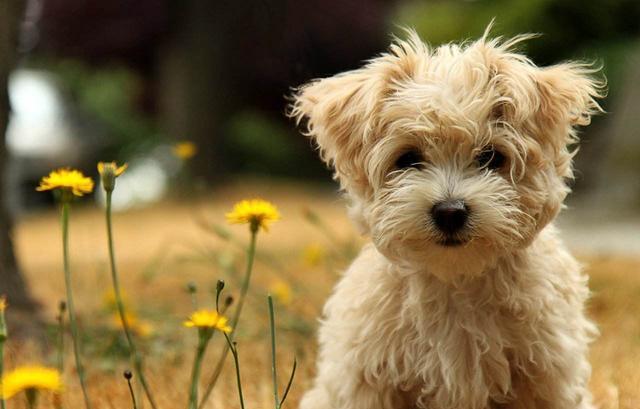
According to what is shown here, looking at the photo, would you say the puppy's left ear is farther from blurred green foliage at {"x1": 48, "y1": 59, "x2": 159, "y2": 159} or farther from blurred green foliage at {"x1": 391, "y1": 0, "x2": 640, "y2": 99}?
blurred green foliage at {"x1": 48, "y1": 59, "x2": 159, "y2": 159}

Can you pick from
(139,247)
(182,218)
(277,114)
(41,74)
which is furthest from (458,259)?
(277,114)

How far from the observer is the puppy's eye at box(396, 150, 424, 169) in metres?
2.56

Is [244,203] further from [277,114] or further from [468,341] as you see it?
[277,114]

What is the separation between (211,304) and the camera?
5.04 meters

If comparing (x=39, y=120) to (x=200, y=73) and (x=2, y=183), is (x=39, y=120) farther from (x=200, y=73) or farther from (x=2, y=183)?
(x=2, y=183)

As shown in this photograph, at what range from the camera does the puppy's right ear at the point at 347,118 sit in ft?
8.47

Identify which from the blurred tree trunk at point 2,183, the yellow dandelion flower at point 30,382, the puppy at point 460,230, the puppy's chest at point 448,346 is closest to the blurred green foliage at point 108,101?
the blurred tree trunk at point 2,183

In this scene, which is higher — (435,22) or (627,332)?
(435,22)

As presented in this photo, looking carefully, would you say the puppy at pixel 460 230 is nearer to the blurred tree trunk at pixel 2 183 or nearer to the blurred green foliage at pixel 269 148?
the blurred tree trunk at pixel 2 183

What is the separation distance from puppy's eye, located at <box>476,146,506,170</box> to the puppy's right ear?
0.31 meters

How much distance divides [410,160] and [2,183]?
231 cm

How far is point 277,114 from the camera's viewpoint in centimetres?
1555

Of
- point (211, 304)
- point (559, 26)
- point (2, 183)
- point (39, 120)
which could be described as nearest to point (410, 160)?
point (2, 183)

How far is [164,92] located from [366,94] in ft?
34.4
